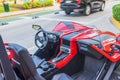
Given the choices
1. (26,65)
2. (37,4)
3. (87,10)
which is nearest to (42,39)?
(26,65)

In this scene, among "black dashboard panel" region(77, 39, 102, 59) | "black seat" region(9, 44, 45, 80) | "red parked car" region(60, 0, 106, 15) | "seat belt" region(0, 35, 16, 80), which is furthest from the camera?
"red parked car" region(60, 0, 106, 15)

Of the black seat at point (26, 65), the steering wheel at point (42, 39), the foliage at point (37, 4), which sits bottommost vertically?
the foliage at point (37, 4)

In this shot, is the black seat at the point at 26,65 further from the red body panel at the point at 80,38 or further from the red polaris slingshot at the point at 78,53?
the red body panel at the point at 80,38

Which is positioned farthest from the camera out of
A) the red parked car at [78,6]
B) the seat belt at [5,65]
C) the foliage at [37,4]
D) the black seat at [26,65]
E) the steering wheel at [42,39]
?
the foliage at [37,4]

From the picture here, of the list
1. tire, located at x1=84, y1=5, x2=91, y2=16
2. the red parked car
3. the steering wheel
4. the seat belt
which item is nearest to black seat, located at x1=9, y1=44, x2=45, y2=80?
the seat belt

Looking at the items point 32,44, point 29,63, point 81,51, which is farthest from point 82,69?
point 32,44

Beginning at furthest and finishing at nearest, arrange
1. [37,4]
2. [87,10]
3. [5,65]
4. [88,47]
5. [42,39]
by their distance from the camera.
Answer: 1. [37,4]
2. [87,10]
3. [42,39]
4. [88,47]
5. [5,65]

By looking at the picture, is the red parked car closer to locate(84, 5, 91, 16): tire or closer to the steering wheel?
locate(84, 5, 91, 16): tire

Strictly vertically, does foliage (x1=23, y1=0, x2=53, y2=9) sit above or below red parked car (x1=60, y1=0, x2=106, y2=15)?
below

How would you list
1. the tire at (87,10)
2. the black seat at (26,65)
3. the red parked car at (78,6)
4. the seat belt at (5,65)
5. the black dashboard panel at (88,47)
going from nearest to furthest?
1. the seat belt at (5,65)
2. the black seat at (26,65)
3. the black dashboard panel at (88,47)
4. the red parked car at (78,6)
5. the tire at (87,10)

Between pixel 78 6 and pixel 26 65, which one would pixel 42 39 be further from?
pixel 78 6

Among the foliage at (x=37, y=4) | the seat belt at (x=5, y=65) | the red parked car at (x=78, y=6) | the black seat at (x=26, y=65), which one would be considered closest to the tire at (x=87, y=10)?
the red parked car at (x=78, y=6)

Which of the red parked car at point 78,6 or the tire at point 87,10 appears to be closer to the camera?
the red parked car at point 78,6

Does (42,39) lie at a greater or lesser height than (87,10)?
greater
